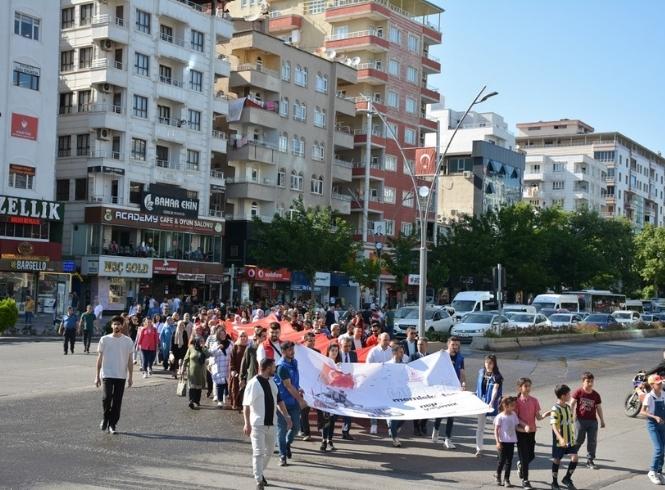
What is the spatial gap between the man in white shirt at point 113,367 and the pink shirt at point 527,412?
6.27 metres

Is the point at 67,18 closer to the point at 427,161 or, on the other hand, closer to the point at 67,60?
the point at 67,60

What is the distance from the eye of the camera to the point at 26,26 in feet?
166

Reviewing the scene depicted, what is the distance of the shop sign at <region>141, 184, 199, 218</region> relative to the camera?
189ft

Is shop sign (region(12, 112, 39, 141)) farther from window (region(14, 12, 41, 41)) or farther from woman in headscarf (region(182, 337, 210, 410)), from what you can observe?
woman in headscarf (region(182, 337, 210, 410))

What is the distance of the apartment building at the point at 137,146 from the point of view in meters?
55.7

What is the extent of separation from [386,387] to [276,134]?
54187 millimetres

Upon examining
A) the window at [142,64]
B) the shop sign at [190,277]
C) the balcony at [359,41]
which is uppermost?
the balcony at [359,41]

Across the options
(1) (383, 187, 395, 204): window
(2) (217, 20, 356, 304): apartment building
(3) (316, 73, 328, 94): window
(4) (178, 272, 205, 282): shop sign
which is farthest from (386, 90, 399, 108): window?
(4) (178, 272, 205, 282): shop sign

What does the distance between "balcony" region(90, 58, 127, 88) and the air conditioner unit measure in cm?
279

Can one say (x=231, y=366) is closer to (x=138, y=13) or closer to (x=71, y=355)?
(x=71, y=355)

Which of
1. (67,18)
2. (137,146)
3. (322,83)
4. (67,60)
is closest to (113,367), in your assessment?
(137,146)

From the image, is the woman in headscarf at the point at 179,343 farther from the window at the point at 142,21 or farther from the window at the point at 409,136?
the window at the point at 409,136

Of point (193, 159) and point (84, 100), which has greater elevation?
point (84, 100)

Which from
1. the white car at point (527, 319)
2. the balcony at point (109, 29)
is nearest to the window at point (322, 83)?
the balcony at point (109, 29)
